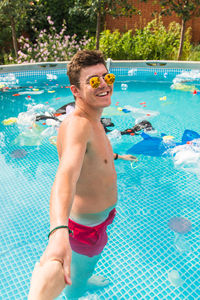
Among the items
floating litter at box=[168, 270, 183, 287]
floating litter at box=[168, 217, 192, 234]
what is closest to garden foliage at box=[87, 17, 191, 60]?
floating litter at box=[168, 217, 192, 234]

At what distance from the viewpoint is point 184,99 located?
6.89 metres

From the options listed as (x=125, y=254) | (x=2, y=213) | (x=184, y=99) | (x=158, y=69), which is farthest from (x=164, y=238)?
(x=158, y=69)

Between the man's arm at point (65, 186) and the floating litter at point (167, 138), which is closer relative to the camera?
the man's arm at point (65, 186)

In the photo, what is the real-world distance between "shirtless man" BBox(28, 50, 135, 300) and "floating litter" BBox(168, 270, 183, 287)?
32.8 inches

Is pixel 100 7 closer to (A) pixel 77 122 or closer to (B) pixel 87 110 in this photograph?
(B) pixel 87 110

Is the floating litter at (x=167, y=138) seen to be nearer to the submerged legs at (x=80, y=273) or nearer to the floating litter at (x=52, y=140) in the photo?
the floating litter at (x=52, y=140)

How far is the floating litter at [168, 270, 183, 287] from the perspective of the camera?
243cm

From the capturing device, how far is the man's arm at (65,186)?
88cm

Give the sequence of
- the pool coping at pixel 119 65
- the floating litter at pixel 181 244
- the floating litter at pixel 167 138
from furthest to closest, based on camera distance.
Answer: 1. the pool coping at pixel 119 65
2. the floating litter at pixel 167 138
3. the floating litter at pixel 181 244

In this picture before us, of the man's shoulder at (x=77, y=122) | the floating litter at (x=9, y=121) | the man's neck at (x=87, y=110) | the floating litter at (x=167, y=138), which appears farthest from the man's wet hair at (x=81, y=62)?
the floating litter at (x=9, y=121)

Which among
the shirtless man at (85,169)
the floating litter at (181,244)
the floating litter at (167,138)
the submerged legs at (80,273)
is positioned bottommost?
the floating litter at (181,244)

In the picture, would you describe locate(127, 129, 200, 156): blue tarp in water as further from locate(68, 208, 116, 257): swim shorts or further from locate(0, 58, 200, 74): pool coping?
locate(0, 58, 200, 74): pool coping

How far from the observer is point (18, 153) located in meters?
4.59

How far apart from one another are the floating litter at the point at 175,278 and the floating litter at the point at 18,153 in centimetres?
296
